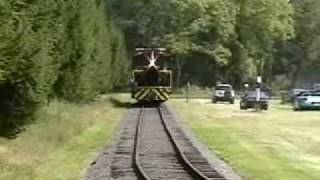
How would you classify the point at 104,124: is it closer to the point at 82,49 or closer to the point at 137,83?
the point at 82,49

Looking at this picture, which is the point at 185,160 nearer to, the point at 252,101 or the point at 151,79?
the point at 151,79

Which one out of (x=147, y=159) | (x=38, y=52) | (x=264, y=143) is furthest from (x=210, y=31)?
(x=147, y=159)

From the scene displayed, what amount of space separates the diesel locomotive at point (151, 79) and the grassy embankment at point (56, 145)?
15906 millimetres

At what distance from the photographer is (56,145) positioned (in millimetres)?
26656

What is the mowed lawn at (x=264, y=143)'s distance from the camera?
2134cm

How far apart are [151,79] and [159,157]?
110ft

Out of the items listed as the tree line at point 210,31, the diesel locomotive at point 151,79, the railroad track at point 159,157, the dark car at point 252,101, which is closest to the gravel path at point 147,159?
the railroad track at point 159,157

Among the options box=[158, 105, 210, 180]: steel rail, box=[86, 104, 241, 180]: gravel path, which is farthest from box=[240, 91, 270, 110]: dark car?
box=[158, 105, 210, 180]: steel rail

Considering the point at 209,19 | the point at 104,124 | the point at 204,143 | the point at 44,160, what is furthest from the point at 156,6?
the point at 44,160

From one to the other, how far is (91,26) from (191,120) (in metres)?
7.68

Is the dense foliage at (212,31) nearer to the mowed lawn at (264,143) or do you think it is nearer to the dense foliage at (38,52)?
the mowed lawn at (264,143)

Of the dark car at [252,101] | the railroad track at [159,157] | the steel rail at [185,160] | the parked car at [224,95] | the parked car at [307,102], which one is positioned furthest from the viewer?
the parked car at [224,95]

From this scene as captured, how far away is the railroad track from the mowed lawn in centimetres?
98

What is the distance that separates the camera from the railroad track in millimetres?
19516
